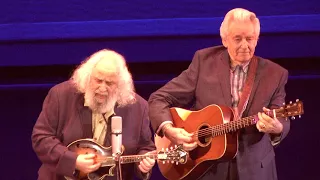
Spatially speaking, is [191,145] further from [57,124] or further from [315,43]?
[315,43]

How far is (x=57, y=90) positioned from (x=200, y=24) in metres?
1.44

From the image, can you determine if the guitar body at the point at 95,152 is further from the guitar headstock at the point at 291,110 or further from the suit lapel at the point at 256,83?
the guitar headstock at the point at 291,110

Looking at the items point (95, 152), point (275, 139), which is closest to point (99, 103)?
point (95, 152)

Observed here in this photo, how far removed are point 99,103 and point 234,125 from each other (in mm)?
995

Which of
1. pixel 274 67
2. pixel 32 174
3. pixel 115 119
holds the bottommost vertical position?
pixel 32 174

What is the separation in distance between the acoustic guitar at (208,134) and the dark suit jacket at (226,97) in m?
0.06

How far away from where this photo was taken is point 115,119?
3738mm

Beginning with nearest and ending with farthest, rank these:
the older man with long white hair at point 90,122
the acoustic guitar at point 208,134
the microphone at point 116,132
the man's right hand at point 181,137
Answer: the microphone at point 116,132, the acoustic guitar at point 208,134, the man's right hand at point 181,137, the older man with long white hair at point 90,122

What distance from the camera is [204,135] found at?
4.34m

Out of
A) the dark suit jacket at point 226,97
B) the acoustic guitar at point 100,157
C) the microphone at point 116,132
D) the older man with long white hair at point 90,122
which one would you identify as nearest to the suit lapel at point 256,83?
the dark suit jacket at point 226,97

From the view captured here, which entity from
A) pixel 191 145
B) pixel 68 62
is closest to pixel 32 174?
pixel 68 62

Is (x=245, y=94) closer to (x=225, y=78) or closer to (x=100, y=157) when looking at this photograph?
(x=225, y=78)

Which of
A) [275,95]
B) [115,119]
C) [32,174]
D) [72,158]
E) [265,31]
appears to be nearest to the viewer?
[115,119]

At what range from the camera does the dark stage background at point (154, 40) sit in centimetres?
546
